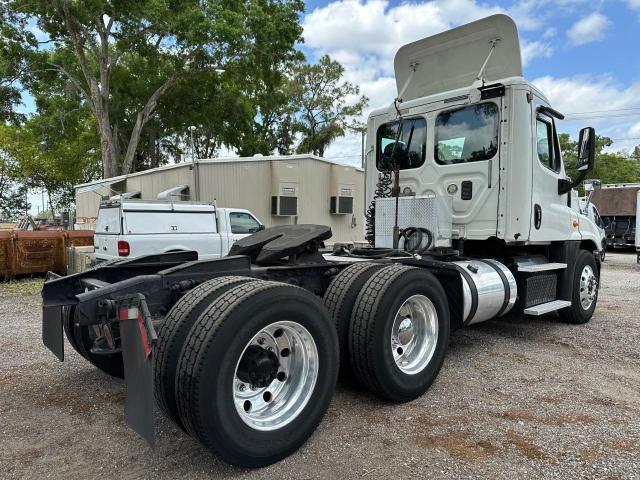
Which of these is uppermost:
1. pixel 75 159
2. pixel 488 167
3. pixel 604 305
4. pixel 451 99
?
pixel 75 159

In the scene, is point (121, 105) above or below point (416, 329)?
above

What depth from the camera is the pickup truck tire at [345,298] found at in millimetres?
3594

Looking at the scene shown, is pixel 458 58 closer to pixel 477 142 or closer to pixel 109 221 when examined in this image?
pixel 477 142

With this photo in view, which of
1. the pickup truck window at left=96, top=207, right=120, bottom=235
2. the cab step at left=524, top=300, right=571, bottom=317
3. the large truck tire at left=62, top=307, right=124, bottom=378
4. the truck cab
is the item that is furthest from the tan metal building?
the large truck tire at left=62, top=307, right=124, bottom=378

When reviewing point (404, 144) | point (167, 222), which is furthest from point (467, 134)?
point (167, 222)

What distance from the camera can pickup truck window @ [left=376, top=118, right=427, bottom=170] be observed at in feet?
19.3

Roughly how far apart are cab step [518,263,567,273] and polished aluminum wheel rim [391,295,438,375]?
76.7 inches

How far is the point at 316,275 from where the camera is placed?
416 cm

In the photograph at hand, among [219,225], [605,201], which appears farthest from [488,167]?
[605,201]

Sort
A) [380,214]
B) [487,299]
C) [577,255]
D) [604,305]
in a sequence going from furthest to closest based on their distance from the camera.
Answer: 1. [604,305]
2. [577,255]
3. [380,214]
4. [487,299]

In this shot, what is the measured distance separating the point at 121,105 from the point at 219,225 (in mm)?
19058

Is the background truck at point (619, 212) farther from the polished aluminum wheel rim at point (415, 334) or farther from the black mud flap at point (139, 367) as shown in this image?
the black mud flap at point (139, 367)

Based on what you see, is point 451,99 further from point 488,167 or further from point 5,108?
point 5,108

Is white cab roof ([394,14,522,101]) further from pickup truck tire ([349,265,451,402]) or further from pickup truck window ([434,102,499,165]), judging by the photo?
pickup truck tire ([349,265,451,402])
